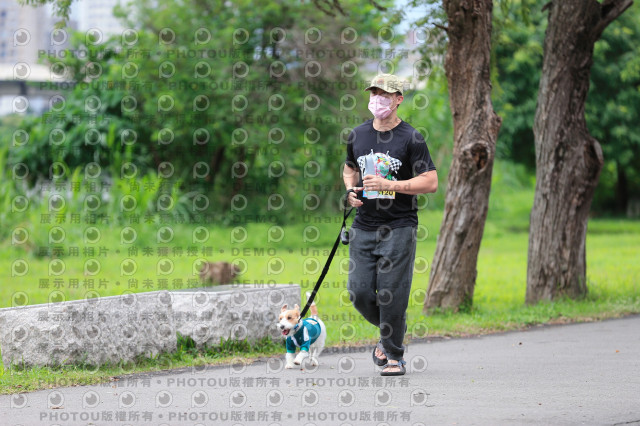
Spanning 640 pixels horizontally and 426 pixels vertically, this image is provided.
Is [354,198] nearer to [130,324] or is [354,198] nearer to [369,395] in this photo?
[369,395]

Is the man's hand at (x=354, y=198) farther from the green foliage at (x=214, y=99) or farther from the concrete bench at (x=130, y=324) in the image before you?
the green foliage at (x=214, y=99)

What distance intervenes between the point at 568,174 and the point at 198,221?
1272 cm

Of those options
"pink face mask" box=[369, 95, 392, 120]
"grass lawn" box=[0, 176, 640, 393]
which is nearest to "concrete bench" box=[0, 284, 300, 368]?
"grass lawn" box=[0, 176, 640, 393]

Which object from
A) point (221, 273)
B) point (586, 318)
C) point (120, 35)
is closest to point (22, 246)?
point (221, 273)

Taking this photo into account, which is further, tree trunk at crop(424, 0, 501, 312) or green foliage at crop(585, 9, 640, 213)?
green foliage at crop(585, 9, 640, 213)

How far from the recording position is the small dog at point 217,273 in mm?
13961

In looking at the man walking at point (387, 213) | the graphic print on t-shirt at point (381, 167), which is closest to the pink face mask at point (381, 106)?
the man walking at point (387, 213)

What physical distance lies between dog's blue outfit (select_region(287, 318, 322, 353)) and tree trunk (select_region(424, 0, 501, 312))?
3.91 meters

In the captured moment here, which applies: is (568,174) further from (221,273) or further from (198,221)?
(198,221)

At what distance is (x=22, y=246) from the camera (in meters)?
18.7

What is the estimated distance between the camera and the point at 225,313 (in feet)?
26.8

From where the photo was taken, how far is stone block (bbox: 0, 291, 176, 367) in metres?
7.09

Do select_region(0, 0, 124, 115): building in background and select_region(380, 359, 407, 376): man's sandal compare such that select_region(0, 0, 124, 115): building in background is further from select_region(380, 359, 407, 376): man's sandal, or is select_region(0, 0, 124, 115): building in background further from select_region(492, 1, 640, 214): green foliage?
select_region(492, 1, 640, 214): green foliage

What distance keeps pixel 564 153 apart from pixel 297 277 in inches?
241
